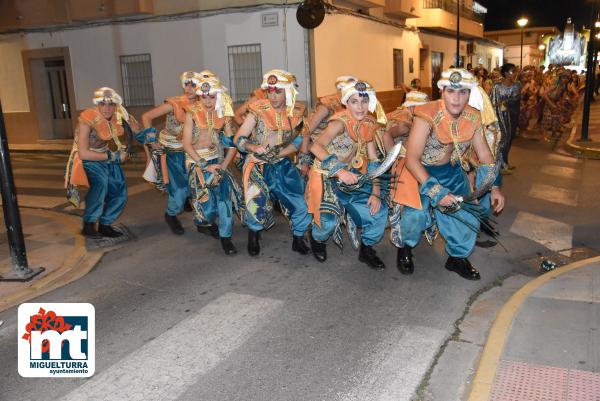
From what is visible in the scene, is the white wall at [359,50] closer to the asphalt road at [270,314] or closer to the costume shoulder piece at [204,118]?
the asphalt road at [270,314]

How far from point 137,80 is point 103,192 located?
38.4ft

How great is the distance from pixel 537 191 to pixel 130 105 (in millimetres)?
12807

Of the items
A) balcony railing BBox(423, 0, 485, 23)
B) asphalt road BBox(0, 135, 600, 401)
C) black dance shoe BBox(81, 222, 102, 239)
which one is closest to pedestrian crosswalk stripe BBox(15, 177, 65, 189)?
asphalt road BBox(0, 135, 600, 401)

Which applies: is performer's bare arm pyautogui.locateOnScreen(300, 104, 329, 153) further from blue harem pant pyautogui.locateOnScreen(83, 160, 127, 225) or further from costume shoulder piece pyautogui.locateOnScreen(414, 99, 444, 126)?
blue harem pant pyautogui.locateOnScreen(83, 160, 127, 225)

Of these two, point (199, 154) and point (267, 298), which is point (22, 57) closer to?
point (199, 154)

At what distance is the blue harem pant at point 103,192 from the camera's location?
688 centimetres

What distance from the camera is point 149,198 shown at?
9984 millimetres

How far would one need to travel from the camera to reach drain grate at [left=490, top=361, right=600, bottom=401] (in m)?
3.37

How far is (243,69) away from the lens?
648 inches

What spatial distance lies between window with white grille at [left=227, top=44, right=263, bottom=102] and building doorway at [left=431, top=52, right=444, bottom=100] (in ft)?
40.1

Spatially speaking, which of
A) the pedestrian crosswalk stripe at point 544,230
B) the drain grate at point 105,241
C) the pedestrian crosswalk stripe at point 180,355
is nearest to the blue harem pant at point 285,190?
the pedestrian crosswalk stripe at point 180,355

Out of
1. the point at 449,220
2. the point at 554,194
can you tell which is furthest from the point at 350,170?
the point at 554,194

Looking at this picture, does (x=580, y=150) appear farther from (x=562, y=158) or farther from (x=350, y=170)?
(x=350, y=170)

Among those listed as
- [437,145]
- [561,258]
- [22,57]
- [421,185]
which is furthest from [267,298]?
[22,57]
